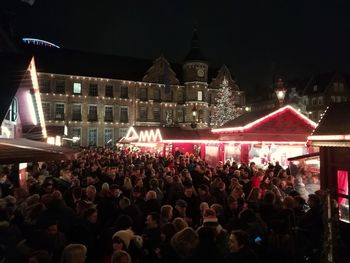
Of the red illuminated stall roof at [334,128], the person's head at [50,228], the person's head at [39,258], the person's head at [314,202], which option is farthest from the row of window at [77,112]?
the person's head at [39,258]

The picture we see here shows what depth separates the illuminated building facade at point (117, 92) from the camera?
47312mm

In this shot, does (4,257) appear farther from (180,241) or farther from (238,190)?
(238,190)

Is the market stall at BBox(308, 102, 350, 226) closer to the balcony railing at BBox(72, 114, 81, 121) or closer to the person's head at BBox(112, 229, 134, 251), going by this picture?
the person's head at BBox(112, 229, 134, 251)

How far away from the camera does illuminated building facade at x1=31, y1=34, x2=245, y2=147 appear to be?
47312mm

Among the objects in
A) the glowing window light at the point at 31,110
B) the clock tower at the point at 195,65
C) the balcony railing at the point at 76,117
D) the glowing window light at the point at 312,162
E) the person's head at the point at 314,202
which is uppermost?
the clock tower at the point at 195,65

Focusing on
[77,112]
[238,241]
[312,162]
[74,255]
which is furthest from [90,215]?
[77,112]

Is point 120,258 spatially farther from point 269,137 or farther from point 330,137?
point 269,137

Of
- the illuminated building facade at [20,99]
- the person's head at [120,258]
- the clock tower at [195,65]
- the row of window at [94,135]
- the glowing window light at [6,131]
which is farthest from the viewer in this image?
the clock tower at [195,65]

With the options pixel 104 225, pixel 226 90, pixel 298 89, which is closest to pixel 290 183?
pixel 104 225

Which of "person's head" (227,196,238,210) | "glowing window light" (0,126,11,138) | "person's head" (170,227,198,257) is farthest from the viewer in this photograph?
"glowing window light" (0,126,11,138)

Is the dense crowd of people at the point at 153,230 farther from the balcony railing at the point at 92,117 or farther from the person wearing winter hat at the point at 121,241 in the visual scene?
the balcony railing at the point at 92,117

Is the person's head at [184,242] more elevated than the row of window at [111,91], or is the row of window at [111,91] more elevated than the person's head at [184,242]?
the row of window at [111,91]

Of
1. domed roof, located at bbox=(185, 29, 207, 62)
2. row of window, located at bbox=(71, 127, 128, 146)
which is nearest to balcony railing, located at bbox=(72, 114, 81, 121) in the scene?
row of window, located at bbox=(71, 127, 128, 146)

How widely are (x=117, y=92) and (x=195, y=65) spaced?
13.0m
